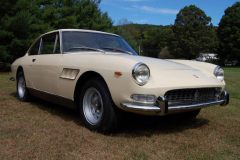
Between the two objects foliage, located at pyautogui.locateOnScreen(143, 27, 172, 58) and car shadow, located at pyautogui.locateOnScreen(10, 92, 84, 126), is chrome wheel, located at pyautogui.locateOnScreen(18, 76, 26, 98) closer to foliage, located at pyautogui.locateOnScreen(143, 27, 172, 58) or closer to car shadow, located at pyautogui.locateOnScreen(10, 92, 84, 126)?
car shadow, located at pyautogui.locateOnScreen(10, 92, 84, 126)

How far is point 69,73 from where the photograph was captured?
10.3 ft

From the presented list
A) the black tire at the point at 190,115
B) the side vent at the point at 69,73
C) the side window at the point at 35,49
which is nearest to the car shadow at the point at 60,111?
the side vent at the point at 69,73

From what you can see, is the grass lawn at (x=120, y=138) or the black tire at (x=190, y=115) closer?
the grass lawn at (x=120, y=138)

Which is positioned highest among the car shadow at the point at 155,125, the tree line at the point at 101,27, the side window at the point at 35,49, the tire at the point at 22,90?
the tree line at the point at 101,27

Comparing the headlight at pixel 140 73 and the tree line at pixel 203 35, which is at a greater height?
the tree line at pixel 203 35

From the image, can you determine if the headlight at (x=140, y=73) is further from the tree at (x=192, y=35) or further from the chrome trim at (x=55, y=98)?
the tree at (x=192, y=35)

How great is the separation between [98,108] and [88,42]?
48.9 inches

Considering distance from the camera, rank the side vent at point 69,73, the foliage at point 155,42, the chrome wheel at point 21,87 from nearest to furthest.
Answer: the side vent at point 69,73 < the chrome wheel at point 21,87 < the foliage at point 155,42

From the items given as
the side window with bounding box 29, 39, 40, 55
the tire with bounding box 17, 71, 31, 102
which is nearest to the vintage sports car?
the side window with bounding box 29, 39, 40, 55

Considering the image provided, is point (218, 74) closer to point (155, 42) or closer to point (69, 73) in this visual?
point (69, 73)

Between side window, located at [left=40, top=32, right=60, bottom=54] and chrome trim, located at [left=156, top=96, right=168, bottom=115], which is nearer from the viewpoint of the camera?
chrome trim, located at [left=156, top=96, right=168, bottom=115]

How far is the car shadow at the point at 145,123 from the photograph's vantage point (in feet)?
9.35

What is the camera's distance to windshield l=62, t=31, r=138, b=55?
3.50 m

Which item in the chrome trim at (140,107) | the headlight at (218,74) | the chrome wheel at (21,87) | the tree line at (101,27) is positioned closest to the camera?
the chrome trim at (140,107)
